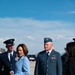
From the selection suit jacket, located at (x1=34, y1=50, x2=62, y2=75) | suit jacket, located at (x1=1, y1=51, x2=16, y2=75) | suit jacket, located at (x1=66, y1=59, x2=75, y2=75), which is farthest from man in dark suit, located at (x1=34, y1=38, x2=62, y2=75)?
suit jacket, located at (x1=66, y1=59, x2=75, y2=75)

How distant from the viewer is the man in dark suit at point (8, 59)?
886cm

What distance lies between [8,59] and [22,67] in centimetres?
93

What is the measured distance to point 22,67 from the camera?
8.14 m

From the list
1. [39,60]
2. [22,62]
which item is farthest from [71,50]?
[39,60]

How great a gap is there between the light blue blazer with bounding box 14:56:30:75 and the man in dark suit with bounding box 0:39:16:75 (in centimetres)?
67

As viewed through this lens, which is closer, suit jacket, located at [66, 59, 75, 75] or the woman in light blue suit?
suit jacket, located at [66, 59, 75, 75]

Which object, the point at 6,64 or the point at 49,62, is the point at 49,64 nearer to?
the point at 49,62

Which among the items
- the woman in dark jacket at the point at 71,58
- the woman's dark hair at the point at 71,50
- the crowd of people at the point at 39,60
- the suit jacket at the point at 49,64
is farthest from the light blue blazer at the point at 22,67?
the woman's dark hair at the point at 71,50

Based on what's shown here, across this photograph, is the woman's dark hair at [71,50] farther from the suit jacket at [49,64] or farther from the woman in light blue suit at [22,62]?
the suit jacket at [49,64]

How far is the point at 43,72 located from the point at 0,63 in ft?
3.84

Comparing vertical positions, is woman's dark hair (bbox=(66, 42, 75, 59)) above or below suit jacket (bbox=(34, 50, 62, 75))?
above

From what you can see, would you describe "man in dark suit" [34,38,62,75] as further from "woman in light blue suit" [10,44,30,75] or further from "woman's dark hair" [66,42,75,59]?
"woman's dark hair" [66,42,75,59]

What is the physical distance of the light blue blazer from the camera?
8086 mm

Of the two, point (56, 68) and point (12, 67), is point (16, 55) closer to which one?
point (12, 67)
